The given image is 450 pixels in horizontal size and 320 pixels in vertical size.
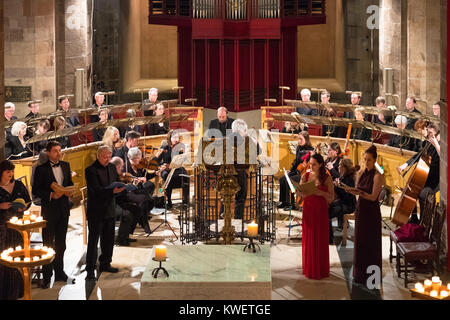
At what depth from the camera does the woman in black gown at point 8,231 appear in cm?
862

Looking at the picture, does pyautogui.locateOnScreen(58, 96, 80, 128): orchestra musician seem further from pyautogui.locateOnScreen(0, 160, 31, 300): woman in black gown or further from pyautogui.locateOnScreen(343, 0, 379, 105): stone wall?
pyautogui.locateOnScreen(343, 0, 379, 105): stone wall

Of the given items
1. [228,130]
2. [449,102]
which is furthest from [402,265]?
[228,130]

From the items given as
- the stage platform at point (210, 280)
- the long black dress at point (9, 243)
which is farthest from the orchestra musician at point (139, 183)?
the stage platform at point (210, 280)

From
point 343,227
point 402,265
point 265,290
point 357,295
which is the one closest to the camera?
point 265,290

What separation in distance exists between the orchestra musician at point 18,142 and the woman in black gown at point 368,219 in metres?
5.05

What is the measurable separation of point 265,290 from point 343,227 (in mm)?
3375

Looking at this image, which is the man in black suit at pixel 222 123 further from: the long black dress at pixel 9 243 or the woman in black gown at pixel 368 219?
the long black dress at pixel 9 243

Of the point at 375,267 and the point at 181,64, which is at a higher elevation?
the point at 181,64

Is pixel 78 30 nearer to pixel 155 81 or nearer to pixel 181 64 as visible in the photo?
pixel 181 64

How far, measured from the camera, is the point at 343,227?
11.0 m

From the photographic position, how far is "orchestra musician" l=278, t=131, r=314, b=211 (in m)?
12.6

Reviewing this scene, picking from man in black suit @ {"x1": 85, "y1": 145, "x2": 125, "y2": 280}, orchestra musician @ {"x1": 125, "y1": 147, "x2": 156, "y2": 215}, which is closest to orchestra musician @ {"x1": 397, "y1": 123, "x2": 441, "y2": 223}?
orchestra musician @ {"x1": 125, "y1": 147, "x2": 156, "y2": 215}

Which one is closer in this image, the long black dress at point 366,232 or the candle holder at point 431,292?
the candle holder at point 431,292

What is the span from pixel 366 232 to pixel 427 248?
67cm
